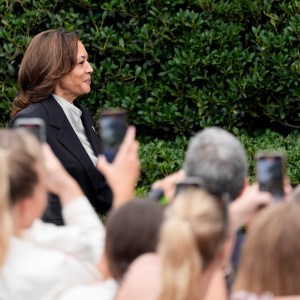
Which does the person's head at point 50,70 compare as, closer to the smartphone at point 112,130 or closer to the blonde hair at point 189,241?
the smartphone at point 112,130

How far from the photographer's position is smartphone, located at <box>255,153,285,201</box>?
3776 mm

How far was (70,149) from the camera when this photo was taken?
19.8 ft

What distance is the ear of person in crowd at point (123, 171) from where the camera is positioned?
12.6 ft

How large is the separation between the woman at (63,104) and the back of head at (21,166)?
234cm

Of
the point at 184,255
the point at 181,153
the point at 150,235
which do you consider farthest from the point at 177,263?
the point at 181,153

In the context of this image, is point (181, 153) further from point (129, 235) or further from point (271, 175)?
point (129, 235)

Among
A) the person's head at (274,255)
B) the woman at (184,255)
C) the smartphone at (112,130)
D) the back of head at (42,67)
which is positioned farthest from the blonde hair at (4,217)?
the back of head at (42,67)

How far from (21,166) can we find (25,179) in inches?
1.9

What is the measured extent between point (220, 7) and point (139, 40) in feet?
2.34

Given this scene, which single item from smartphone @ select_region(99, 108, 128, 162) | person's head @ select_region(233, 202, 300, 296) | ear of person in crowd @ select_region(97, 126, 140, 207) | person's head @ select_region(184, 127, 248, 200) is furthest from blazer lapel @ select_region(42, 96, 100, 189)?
person's head @ select_region(233, 202, 300, 296)

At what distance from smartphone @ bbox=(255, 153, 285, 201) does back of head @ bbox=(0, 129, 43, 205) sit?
0.81 m

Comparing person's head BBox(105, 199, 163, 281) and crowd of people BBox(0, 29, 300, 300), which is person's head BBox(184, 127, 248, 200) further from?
person's head BBox(105, 199, 163, 281)

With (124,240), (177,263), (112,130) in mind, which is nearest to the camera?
(177,263)

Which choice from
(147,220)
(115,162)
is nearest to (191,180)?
(147,220)
